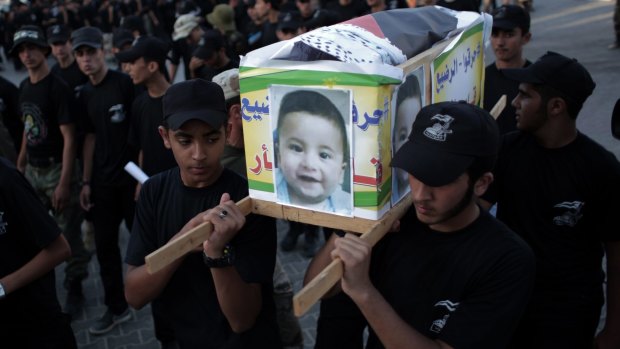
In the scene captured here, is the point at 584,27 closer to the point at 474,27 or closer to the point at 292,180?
the point at 474,27

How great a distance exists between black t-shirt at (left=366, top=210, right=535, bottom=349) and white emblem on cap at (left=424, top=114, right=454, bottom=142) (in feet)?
1.19

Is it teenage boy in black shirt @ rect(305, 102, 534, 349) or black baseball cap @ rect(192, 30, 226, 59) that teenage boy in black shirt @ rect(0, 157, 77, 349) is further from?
black baseball cap @ rect(192, 30, 226, 59)

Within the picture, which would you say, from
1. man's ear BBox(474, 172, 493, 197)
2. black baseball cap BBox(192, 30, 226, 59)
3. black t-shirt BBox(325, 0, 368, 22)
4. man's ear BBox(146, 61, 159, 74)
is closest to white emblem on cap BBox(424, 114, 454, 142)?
man's ear BBox(474, 172, 493, 197)

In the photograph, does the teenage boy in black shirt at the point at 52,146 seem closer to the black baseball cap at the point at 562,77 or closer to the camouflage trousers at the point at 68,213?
the camouflage trousers at the point at 68,213

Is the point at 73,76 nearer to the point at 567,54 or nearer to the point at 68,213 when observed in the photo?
the point at 68,213

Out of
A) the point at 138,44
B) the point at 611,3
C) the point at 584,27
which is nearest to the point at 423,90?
the point at 138,44

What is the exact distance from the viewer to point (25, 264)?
9.93ft

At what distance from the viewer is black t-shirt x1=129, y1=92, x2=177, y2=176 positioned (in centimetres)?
471

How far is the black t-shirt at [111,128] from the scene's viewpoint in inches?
203

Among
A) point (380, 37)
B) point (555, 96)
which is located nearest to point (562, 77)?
point (555, 96)

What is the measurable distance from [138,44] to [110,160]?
1.02 metres

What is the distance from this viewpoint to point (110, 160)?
16.9 ft

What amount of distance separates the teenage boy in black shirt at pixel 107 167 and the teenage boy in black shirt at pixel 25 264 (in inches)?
79.8

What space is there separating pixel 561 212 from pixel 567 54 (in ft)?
35.6
